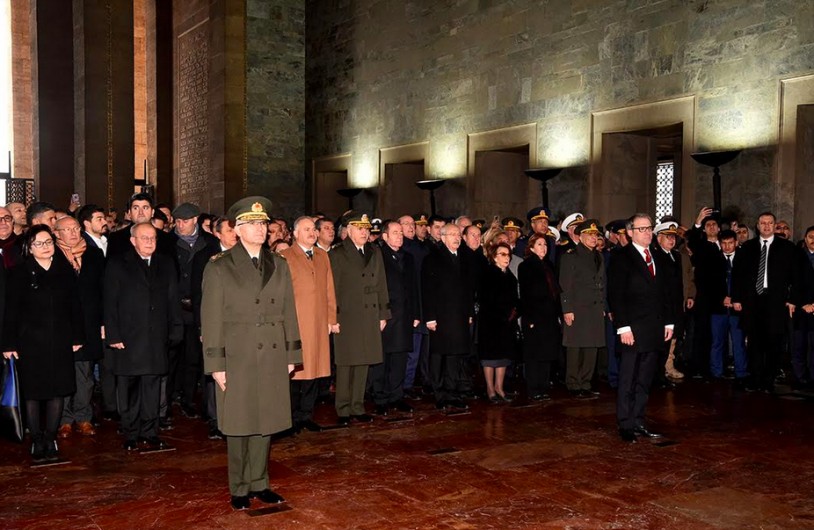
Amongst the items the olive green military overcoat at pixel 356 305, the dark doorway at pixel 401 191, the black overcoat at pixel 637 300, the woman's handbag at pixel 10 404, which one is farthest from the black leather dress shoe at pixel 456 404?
the dark doorway at pixel 401 191

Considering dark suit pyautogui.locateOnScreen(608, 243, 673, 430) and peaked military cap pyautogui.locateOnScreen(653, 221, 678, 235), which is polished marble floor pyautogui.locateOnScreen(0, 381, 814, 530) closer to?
dark suit pyautogui.locateOnScreen(608, 243, 673, 430)

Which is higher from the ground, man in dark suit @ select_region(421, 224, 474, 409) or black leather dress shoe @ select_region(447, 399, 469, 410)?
man in dark suit @ select_region(421, 224, 474, 409)

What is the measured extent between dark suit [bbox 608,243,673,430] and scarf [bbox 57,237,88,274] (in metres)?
4.09

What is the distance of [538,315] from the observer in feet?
26.4

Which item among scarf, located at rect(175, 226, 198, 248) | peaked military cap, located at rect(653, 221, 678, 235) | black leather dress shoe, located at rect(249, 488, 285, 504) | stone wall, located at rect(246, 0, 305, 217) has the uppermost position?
stone wall, located at rect(246, 0, 305, 217)

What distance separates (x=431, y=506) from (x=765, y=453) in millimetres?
2732

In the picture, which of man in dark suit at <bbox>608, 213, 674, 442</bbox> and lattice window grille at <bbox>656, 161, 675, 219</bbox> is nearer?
man in dark suit at <bbox>608, 213, 674, 442</bbox>

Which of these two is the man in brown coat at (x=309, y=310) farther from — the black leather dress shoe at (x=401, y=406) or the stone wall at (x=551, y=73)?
the stone wall at (x=551, y=73)

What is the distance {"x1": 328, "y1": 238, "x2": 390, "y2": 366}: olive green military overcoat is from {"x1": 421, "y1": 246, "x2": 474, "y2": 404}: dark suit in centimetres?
68

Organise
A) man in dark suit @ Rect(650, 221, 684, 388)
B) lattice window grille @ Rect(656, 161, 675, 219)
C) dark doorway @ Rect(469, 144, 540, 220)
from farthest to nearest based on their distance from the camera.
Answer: lattice window grille @ Rect(656, 161, 675, 219) < dark doorway @ Rect(469, 144, 540, 220) < man in dark suit @ Rect(650, 221, 684, 388)

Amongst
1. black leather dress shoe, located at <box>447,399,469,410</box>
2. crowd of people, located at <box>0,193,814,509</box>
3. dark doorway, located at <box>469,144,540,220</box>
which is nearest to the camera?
crowd of people, located at <box>0,193,814,509</box>

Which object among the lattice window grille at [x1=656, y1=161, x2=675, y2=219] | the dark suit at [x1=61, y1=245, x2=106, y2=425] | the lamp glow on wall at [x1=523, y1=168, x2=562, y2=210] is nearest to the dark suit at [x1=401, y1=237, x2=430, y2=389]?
the dark suit at [x1=61, y1=245, x2=106, y2=425]

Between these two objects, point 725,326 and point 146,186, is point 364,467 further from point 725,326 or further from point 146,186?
point 146,186

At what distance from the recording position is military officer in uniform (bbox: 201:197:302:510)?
455 cm
